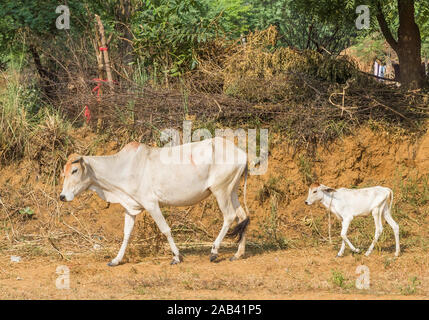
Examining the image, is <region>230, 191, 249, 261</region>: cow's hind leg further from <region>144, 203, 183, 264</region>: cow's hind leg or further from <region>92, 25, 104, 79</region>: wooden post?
<region>92, 25, 104, 79</region>: wooden post

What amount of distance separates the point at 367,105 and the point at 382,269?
152 inches

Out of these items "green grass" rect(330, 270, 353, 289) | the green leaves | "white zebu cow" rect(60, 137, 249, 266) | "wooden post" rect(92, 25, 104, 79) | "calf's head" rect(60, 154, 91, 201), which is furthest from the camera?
the green leaves

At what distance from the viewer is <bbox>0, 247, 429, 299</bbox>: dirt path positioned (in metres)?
6.82

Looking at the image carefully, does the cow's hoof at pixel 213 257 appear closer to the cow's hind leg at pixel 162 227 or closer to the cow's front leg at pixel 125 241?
the cow's hind leg at pixel 162 227

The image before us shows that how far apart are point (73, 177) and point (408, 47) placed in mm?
6499

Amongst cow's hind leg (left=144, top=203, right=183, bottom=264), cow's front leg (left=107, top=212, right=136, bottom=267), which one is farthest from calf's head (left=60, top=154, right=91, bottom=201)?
cow's hind leg (left=144, top=203, right=183, bottom=264)

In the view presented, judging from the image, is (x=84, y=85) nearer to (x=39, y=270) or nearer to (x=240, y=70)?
(x=240, y=70)

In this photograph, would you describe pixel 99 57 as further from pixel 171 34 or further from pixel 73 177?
pixel 73 177

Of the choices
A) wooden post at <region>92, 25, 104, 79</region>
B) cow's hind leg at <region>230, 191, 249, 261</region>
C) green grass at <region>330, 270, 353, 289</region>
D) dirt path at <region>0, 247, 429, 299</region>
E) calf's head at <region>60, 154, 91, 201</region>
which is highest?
wooden post at <region>92, 25, 104, 79</region>

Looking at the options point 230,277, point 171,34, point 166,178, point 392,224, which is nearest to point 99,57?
point 171,34

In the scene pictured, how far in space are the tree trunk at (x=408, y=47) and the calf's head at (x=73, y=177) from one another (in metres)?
6.07

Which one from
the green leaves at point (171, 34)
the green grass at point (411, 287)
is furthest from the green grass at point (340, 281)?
the green leaves at point (171, 34)

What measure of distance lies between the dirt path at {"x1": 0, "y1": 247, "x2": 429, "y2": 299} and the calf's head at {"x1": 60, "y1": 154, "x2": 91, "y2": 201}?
2.85ft
